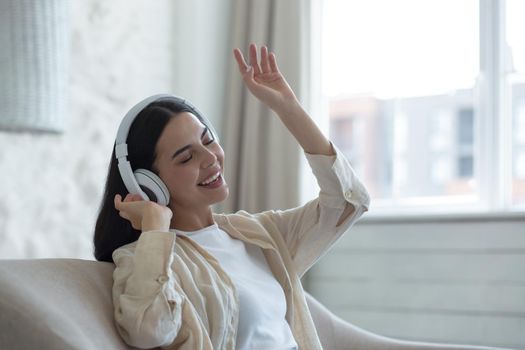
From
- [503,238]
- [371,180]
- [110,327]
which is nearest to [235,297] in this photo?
[110,327]

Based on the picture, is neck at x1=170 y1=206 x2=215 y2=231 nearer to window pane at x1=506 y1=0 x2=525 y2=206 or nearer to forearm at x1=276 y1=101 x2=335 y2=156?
forearm at x1=276 y1=101 x2=335 y2=156

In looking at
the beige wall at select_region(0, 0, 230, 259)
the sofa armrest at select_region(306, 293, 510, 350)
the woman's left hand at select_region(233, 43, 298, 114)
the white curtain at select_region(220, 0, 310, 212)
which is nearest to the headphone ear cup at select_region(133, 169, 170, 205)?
the woman's left hand at select_region(233, 43, 298, 114)

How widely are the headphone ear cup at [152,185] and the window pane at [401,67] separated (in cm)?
212

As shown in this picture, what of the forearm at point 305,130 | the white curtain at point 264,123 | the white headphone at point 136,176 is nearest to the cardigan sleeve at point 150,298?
the white headphone at point 136,176

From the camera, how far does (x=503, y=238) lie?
331 cm

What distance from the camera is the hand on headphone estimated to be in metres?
1.60

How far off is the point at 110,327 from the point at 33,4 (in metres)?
1.67

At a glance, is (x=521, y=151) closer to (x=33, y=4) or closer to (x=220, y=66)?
(x=220, y=66)

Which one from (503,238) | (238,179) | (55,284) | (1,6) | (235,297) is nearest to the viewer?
(55,284)

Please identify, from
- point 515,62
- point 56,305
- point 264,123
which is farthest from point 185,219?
point 515,62

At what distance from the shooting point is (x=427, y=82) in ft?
12.1

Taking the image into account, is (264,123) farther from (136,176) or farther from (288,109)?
(136,176)

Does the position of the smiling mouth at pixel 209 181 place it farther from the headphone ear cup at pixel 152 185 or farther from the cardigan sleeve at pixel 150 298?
the cardigan sleeve at pixel 150 298

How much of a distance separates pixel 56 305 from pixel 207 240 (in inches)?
17.0
